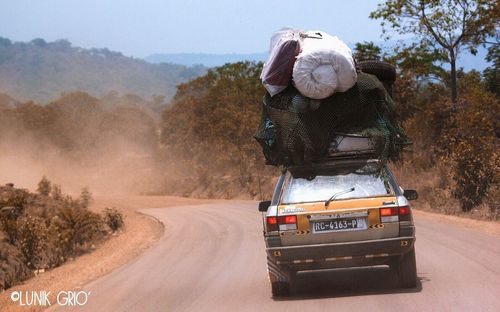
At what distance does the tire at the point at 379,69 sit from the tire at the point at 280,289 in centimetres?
359

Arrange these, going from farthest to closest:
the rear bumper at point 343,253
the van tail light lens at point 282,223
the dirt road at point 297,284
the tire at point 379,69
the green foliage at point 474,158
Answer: the green foliage at point 474,158, the tire at point 379,69, the van tail light lens at point 282,223, the rear bumper at point 343,253, the dirt road at point 297,284

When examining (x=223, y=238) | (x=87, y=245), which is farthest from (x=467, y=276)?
(x=87, y=245)

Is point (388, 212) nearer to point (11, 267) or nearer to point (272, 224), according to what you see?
point (272, 224)

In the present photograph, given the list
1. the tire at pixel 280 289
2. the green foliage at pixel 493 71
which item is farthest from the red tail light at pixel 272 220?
the green foliage at pixel 493 71

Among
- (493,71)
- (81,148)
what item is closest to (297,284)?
(493,71)

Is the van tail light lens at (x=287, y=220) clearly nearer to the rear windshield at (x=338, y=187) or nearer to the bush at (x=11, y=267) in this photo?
the rear windshield at (x=338, y=187)

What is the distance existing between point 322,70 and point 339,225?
1.92 metres

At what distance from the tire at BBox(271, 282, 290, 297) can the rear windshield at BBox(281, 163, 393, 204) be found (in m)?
1.05

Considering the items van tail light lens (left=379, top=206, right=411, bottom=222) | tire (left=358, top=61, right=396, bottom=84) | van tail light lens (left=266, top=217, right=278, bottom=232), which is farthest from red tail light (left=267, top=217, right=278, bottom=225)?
tire (left=358, top=61, right=396, bottom=84)

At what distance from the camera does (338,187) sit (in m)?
A: 9.45

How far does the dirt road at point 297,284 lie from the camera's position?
350 inches

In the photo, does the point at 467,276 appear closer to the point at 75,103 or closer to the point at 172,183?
the point at 172,183

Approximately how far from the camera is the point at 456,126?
87.2 ft

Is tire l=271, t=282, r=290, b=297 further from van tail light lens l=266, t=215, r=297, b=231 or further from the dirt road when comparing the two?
van tail light lens l=266, t=215, r=297, b=231
